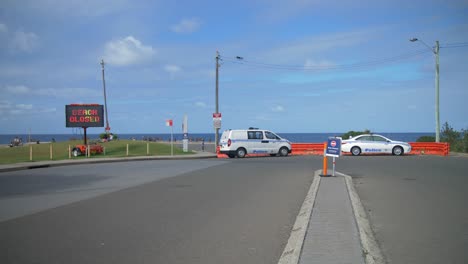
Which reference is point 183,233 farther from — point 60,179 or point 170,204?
point 60,179

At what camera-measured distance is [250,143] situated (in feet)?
101

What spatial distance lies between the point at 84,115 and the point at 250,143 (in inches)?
584

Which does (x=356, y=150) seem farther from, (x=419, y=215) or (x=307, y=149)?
(x=419, y=215)

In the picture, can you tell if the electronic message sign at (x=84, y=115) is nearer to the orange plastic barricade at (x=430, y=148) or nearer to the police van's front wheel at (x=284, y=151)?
the police van's front wheel at (x=284, y=151)

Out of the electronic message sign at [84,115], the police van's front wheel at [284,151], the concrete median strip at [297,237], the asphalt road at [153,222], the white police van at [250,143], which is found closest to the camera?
the concrete median strip at [297,237]

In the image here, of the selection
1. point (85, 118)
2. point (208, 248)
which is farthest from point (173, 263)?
point (85, 118)

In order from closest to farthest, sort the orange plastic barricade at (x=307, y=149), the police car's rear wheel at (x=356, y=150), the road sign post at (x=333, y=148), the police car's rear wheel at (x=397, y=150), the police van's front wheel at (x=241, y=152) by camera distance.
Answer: the road sign post at (x=333, y=148)
the police van's front wheel at (x=241, y=152)
the police car's rear wheel at (x=397, y=150)
the police car's rear wheel at (x=356, y=150)
the orange plastic barricade at (x=307, y=149)

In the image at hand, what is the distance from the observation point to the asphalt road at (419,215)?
6426 millimetres

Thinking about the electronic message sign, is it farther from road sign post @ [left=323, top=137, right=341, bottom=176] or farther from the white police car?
road sign post @ [left=323, top=137, right=341, bottom=176]

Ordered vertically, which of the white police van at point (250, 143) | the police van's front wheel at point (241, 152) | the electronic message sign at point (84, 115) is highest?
the electronic message sign at point (84, 115)

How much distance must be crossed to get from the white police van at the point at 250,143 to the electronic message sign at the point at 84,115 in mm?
12004

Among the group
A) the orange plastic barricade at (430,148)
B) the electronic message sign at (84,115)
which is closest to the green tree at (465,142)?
the orange plastic barricade at (430,148)

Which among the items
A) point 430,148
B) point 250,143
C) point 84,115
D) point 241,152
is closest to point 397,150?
point 430,148

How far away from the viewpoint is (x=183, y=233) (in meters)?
7.59
